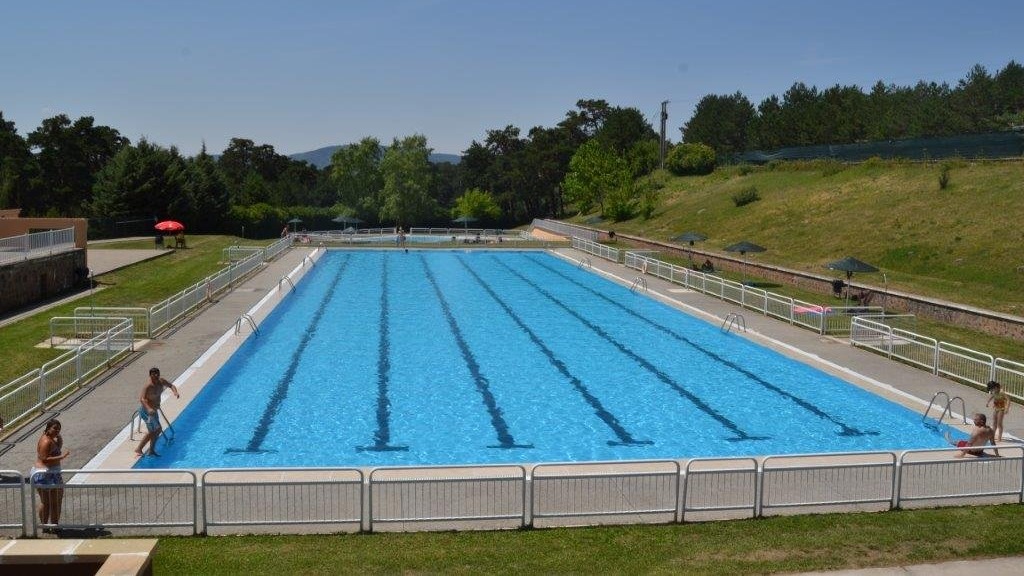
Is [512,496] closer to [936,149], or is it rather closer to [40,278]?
[40,278]

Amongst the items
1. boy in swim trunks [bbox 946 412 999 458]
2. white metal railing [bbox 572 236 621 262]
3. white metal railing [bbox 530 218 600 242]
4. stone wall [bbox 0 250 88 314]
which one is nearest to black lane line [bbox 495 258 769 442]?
boy in swim trunks [bbox 946 412 999 458]

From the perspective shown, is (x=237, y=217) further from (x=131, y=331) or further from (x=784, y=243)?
(x=131, y=331)

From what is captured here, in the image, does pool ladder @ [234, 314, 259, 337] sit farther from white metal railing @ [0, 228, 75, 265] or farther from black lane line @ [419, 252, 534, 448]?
white metal railing @ [0, 228, 75, 265]

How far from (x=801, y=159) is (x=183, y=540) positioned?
60.8 meters

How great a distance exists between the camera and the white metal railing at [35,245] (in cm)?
2647

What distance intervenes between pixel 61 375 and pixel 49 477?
6.71 metres

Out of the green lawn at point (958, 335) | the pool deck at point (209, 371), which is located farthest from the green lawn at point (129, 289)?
the green lawn at point (958, 335)

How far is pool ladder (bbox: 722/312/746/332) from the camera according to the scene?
2427 cm

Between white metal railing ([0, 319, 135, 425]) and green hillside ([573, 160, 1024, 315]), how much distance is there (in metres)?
23.9

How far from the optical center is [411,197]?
77312mm

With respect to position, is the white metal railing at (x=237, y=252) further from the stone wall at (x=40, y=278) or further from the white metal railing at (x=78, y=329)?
the white metal railing at (x=78, y=329)

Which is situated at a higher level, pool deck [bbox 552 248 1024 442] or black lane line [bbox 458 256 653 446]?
pool deck [bbox 552 248 1024 442]

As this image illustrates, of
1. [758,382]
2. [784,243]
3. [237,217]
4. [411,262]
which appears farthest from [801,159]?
[758,382]

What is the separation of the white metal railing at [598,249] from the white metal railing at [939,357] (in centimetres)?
2006
